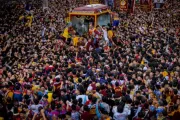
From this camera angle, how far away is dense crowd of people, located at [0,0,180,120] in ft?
23.1

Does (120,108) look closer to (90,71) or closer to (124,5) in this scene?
(90,71)

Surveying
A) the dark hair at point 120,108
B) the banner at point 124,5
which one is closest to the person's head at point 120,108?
the dark hair at point 120,108

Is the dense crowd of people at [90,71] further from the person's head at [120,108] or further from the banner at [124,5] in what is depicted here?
the banner at [124,5]

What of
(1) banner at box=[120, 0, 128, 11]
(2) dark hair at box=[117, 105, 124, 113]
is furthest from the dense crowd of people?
(1) banner at box=[120, 0, 128, 11]

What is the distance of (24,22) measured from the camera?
22.2m

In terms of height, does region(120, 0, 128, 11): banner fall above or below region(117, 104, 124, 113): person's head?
above

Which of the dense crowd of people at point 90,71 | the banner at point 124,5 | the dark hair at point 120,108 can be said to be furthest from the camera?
the banner at point 124,5

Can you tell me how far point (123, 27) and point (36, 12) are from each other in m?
9.86

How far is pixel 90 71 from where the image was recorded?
33.9 feet

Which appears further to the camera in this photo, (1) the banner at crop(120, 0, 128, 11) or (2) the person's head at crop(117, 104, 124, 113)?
(1) the banner at crop(120, 0, 128, 11)

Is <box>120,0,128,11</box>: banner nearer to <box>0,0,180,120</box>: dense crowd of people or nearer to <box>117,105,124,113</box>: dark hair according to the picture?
<box>0,0,180,120</box>: dense crowd of people

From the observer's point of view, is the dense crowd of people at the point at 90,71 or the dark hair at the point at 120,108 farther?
the dense crowd of people at the point at 90,71

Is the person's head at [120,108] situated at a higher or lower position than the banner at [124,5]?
lower

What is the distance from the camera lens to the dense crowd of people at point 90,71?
23.1ft
